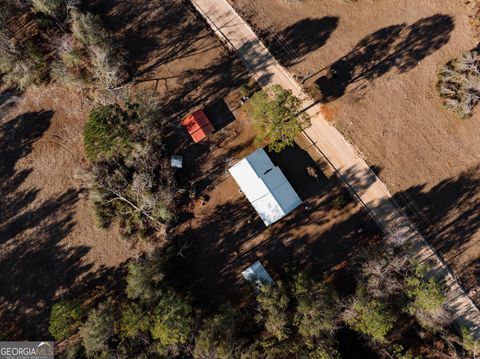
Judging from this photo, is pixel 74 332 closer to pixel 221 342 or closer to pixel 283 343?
pixel 221 342

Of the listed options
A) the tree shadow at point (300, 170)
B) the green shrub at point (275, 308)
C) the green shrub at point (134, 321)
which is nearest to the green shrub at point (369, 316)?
the green shrub at point (275, 308)

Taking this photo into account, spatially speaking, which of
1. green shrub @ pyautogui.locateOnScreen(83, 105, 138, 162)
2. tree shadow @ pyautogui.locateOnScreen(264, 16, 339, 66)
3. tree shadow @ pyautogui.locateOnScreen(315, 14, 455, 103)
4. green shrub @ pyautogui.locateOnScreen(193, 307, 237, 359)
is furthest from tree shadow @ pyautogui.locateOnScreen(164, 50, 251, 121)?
green shrub @ pyautogui.locateOnScreen(193, 307, 237, 359)

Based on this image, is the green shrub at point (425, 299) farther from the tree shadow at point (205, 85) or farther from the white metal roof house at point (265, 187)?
the tree shadow at point (205, 85)

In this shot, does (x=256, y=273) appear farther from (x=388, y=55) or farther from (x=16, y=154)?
(x=16, y=154)

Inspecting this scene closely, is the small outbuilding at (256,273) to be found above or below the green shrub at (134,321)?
below

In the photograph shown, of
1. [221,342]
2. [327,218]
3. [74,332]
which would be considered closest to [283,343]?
[221,342]
